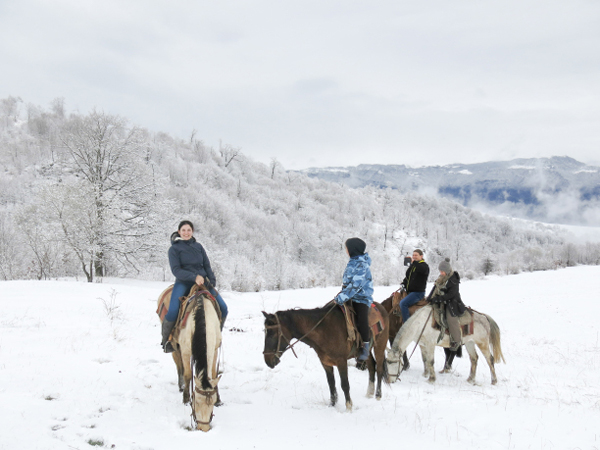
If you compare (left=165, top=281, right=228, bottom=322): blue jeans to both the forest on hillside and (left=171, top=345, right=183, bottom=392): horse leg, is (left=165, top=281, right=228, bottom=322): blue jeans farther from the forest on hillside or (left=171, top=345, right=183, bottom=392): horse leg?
the forest on hillside

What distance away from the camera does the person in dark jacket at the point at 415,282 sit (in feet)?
25.4

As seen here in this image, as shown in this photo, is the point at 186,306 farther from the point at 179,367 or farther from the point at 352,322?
the point at 352,322

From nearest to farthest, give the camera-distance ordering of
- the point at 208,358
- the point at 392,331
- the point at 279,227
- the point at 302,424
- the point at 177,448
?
the point at 177,448 < the point at 208,358 < the point at 302,424 < the point at 392,331 < the point at 279,227

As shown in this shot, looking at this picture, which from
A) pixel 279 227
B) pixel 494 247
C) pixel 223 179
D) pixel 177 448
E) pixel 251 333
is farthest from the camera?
pixel 494 247

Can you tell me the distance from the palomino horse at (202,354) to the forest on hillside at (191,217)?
1677cm

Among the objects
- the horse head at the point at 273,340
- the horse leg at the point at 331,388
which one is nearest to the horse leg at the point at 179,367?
the horse head at the point at 273,340

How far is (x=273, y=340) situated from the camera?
193 inches

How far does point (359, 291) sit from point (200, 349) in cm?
251

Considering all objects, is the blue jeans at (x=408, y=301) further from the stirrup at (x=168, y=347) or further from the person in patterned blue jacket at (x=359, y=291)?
the stirrup at (x=168, y=347)

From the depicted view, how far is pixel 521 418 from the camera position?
466 centimetres

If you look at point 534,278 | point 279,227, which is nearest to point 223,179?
point 279,227

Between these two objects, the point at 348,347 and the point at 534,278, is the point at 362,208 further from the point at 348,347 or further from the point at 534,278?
the point at 348,347

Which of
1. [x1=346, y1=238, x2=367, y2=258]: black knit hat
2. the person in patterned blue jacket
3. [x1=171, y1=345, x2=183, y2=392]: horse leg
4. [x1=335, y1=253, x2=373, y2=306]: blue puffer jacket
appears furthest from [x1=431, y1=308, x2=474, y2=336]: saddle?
[x1=171, y1=345, x2=183, y2=392]: horse leg

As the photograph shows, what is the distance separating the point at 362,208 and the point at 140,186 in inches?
3637
